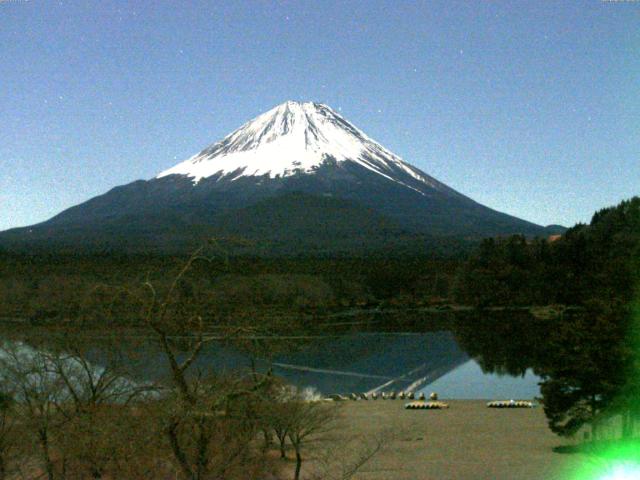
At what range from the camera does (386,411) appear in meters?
18.9

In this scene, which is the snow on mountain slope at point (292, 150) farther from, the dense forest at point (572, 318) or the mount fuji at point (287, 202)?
the dense forest at point (572, 318)

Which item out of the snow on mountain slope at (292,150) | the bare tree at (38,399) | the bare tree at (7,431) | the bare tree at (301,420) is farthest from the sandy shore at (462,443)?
the snow on mountain slope at (292,150)

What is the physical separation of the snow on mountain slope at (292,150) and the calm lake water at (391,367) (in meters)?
73.0

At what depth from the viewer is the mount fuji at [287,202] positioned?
77438mm

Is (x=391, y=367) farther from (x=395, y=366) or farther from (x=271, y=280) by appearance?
(x=271, y=280)

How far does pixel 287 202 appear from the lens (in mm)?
94312

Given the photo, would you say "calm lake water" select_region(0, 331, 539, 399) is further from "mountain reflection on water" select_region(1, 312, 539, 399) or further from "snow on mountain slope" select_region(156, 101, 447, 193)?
"snow on mountain slope" select_region(156, 101, 447, 193)

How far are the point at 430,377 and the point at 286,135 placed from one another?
311 feet

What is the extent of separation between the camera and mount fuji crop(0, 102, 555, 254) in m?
77.4

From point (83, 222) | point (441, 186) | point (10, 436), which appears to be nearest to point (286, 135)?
point (441, 186)

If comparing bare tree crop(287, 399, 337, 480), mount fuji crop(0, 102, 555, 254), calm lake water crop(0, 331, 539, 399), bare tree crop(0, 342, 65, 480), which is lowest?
calm lake water crop(0, 331, 539, 399)

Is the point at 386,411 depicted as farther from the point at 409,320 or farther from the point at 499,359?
the point at 409,320

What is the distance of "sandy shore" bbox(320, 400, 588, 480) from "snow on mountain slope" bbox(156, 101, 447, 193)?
92.8m

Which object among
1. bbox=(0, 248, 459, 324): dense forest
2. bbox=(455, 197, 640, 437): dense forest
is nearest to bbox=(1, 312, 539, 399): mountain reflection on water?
bbox=(455, 197, 640, 437): dense forest
